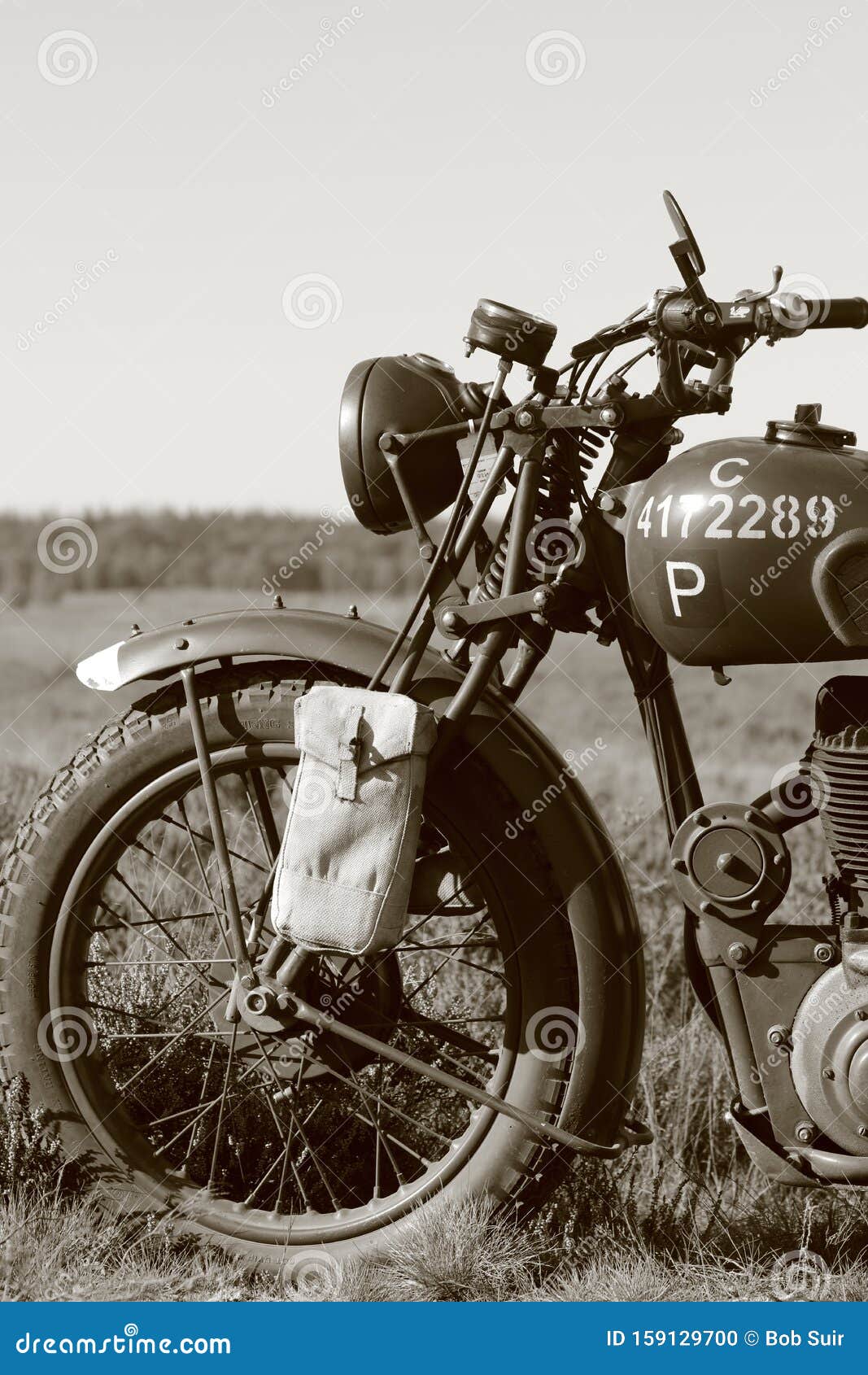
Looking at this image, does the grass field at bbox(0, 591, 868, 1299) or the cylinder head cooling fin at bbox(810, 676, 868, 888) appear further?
the grass field at bbox(0, 591, 868, 1299)

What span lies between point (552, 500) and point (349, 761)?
0.68m

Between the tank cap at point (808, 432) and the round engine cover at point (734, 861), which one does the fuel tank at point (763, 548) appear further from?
the round engine cover at point (734, 861)

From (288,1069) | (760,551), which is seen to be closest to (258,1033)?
(288,1069)

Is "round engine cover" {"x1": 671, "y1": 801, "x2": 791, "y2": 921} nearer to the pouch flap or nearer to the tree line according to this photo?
the pouch flap

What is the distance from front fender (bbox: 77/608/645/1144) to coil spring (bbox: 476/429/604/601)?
0.19 meters

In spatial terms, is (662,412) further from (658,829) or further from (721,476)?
(658,829)

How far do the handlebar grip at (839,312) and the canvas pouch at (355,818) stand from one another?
1046 mm

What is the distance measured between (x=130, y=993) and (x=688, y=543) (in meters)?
1.85

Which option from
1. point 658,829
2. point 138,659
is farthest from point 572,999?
point 658,829

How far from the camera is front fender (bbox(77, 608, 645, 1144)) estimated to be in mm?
2916

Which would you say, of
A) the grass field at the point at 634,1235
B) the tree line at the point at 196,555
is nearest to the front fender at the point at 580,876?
the grass field at the point at 634,1235

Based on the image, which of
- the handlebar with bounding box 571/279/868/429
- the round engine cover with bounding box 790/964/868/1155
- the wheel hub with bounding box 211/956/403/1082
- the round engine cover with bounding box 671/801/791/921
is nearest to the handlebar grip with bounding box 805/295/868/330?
the handlebar with bounding box 571/279/868/429

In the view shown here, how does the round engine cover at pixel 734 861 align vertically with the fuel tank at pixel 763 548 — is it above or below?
below

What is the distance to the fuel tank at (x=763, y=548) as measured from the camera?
2.65 m
